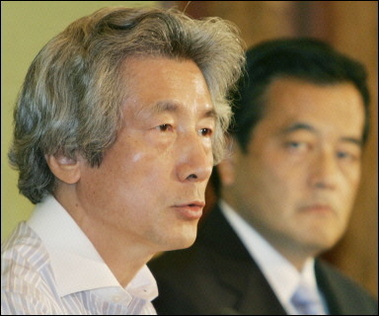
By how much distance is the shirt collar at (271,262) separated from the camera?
1709 millimetres

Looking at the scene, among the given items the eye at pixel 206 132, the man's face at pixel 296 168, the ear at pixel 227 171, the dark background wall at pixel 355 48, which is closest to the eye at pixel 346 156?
the man's face at pixel 296 168

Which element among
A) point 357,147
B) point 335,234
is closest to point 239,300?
point 335,234

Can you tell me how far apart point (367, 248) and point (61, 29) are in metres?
1.12

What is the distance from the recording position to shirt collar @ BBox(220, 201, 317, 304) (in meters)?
1.71

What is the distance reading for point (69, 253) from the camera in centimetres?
105

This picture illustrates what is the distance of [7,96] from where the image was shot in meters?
1.21

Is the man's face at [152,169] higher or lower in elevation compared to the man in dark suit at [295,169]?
higher

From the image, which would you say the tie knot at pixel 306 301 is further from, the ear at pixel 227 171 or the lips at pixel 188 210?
the lips at pixel 188 210

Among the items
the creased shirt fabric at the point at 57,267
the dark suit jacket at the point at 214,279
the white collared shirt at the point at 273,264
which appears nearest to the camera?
the creased shirt fabric at the point at 57,267

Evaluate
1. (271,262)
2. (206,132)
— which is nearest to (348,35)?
(271,262)

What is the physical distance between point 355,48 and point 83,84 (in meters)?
1.10

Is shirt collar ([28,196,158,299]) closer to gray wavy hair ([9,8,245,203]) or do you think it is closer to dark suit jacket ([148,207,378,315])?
gray wavy hair ([9,8,245,203])

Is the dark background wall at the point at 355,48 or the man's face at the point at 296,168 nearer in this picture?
the man's face at the point at 296,168

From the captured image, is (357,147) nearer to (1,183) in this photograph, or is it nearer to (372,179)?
(372,179)
